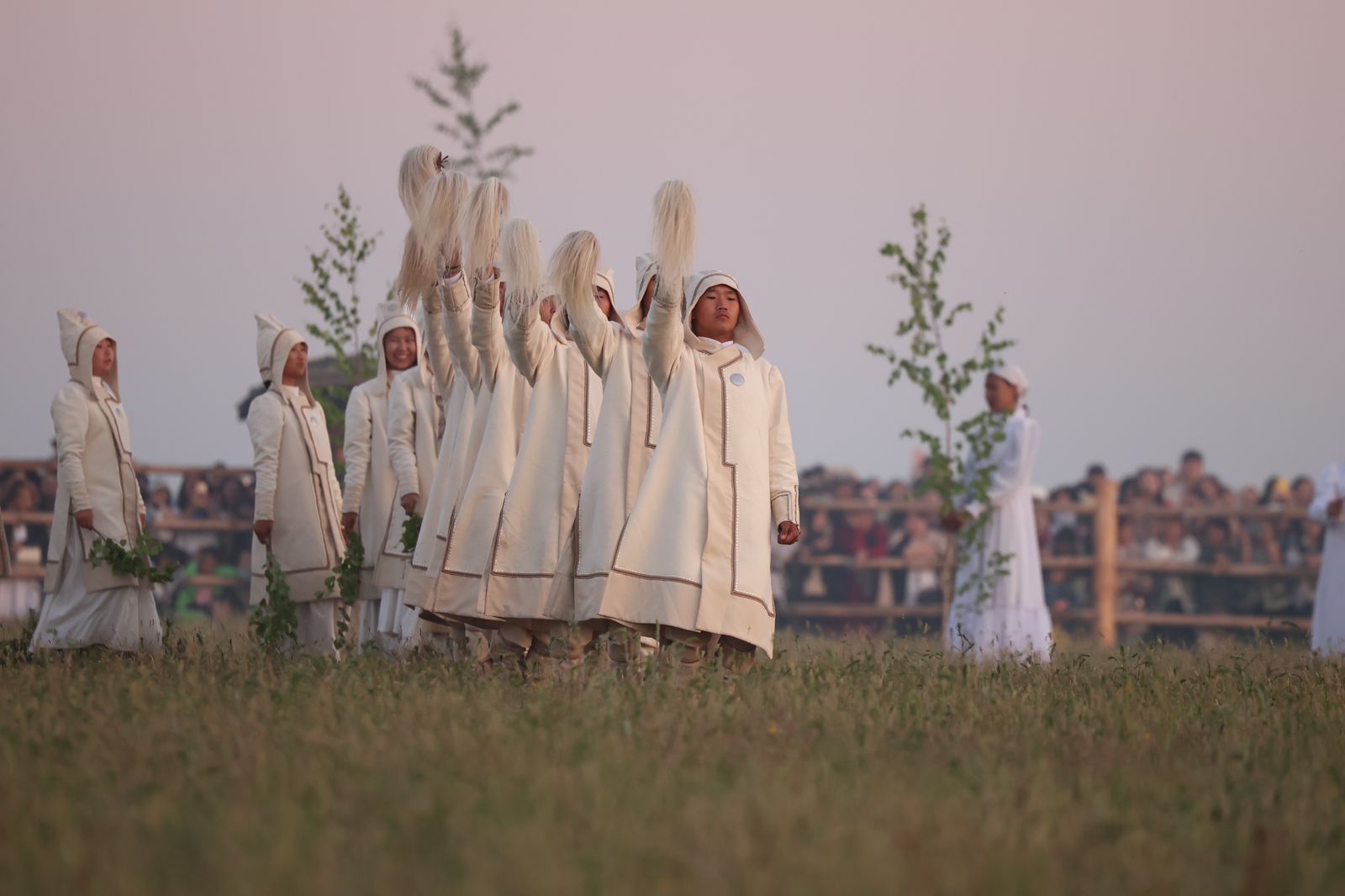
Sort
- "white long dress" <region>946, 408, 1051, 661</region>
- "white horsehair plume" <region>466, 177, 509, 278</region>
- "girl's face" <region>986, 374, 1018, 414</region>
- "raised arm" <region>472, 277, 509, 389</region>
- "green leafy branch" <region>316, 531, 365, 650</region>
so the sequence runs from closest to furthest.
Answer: "white horsehair plume" <region>466, 177, 509, 278</region> → "raised arm" <region>472, 277, 509, 389</region> → "green leafy branch" <region>316, 531, 365, 650</region> → "white long dress" <region>946, 408, 1051, 661</region> → "girl's face" <region>986, 374, 1018, 414</region>

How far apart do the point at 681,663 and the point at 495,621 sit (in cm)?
121

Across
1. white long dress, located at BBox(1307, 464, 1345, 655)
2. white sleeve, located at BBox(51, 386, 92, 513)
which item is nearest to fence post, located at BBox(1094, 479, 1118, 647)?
white long dress, located at BBox(1307, 464, 1345, 655)

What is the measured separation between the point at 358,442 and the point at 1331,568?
7.76 metres

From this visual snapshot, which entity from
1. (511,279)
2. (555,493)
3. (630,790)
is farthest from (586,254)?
(630,790)

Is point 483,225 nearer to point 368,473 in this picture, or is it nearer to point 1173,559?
point 368,473

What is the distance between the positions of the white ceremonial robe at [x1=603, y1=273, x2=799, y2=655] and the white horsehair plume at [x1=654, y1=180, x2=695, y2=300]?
0.26 ft

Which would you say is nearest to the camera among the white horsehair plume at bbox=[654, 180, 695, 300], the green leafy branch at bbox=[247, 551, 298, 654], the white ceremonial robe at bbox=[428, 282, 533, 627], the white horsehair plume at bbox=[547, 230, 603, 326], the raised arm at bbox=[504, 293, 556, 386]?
the white horsehair plume at bbox=[654, 180, 695, 300]

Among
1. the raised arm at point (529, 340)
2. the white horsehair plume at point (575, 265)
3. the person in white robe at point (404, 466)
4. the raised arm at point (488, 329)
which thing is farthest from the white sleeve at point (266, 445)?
the white horsehair plume at point (575, 265)

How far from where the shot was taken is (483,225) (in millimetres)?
8758

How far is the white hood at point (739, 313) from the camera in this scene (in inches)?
337

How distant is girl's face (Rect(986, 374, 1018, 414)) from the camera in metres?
14.7

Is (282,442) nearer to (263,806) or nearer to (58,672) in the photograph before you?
(58,672)

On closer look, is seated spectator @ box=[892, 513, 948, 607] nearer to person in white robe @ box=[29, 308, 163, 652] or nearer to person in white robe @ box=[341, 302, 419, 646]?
person in white robe @ box=[341, 302, 419, 646]

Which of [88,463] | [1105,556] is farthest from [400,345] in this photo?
[1105,556]
